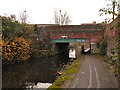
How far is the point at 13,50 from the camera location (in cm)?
1291

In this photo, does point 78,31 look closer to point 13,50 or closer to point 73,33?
point 73,33

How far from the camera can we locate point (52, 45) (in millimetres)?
20453

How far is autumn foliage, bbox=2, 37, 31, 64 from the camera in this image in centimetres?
1192

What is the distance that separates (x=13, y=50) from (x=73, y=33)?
11.4 metres

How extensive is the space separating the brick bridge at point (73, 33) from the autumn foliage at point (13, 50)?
7037 millimetres

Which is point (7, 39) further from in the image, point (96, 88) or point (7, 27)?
point (96, 88)

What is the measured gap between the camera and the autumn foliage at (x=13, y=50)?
1192 centimetres

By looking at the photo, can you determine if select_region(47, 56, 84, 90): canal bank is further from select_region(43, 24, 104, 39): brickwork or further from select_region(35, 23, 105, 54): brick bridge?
select_region(43, 24, 104, 39): brickwork

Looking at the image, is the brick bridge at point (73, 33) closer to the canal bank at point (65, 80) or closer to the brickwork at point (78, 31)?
the brickwork at point (78, 31)

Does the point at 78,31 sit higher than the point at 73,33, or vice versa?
the point at 78,31

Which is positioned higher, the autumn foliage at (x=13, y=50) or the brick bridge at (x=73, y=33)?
the brick bridge at (x=73, y=33)

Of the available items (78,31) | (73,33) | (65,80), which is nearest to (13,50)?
(65,80)

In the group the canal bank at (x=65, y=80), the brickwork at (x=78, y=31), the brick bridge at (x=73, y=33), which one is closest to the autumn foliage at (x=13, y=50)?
the brick bridge at (x=73, y=33)

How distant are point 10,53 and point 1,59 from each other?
1.17 meters
